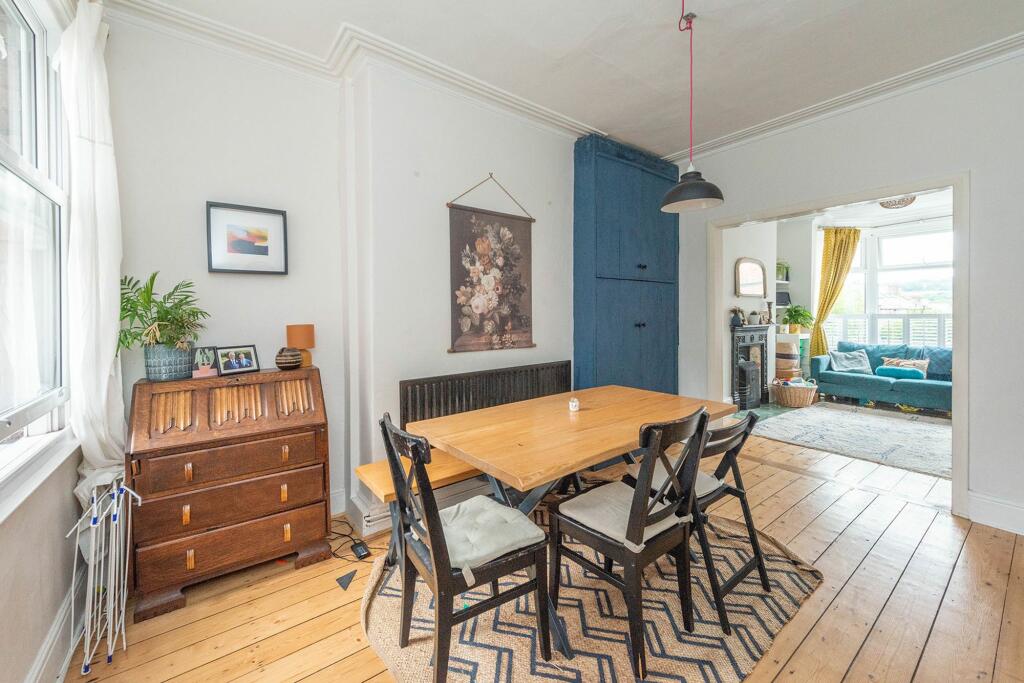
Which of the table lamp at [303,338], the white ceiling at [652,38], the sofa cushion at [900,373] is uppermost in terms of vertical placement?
the white ceiling at [652,38]

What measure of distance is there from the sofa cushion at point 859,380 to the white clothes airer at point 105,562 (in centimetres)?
757

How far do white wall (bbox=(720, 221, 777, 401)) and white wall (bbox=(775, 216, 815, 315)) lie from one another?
1.32 m

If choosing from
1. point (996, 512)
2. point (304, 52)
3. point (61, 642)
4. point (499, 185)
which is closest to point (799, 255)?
point (996, 512)

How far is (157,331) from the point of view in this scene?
6.67 feet

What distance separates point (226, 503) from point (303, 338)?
926mm

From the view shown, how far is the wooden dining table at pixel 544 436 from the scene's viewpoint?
1.57m

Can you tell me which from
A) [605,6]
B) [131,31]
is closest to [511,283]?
[605,6]

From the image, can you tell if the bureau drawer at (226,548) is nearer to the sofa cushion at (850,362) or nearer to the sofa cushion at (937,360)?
the sofa cushion at (850,362)

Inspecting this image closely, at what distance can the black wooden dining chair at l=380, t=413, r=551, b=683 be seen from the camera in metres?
1.39

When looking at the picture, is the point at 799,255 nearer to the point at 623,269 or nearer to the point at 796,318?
the point at 796,318

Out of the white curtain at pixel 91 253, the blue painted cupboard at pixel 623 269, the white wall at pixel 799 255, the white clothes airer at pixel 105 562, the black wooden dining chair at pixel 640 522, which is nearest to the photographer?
the black wooden dining chair at pixel 640 522

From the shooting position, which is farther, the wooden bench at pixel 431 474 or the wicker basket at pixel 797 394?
the wicker basket at pixel 797 394

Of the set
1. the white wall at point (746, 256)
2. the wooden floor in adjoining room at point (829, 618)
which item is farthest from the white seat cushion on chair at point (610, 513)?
the white wall at point (746, 256)

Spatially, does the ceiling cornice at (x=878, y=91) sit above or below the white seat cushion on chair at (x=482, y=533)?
above
